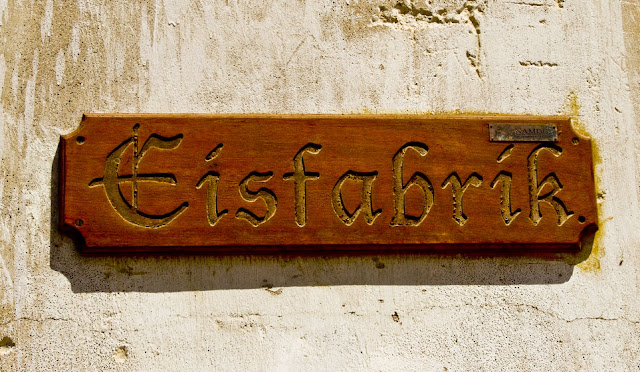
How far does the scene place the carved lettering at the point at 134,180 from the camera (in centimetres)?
189

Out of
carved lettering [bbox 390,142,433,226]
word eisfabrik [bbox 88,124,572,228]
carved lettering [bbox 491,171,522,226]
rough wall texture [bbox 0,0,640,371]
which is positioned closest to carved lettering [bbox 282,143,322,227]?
word eisfabrik [bbox 88,124,572,228]

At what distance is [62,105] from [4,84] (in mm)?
237

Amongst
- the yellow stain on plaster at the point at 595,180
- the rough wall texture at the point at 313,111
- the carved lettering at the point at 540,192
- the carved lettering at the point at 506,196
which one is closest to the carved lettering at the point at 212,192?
the rough wall texture at the point at 313,111

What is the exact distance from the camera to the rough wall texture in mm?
1900

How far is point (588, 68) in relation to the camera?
2.16 metres

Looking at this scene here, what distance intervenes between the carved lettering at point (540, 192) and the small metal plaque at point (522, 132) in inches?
2.2

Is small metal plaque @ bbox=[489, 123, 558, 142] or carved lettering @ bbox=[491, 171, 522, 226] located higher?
small metal plaque @ bbox=[489, 123, 558, 142]

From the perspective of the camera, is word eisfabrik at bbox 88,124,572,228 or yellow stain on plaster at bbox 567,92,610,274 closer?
word eisfabrik at bbox 88,124,572,228

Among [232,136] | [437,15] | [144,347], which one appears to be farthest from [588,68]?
[144,347]

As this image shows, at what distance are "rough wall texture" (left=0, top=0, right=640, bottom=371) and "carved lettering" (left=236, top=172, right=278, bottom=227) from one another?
17 centimetres

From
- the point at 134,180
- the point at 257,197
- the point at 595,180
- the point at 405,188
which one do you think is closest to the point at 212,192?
A: the point at 257,197

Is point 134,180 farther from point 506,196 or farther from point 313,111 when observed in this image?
point 506,196

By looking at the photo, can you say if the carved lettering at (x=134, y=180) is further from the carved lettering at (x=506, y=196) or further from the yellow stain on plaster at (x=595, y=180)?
the yellow stain on plaster at (x=595, y=180)

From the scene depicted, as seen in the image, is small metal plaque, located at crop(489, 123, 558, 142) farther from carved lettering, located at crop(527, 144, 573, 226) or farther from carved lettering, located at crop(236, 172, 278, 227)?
carved lettering, located at crop(236, 172, 278, 227)
